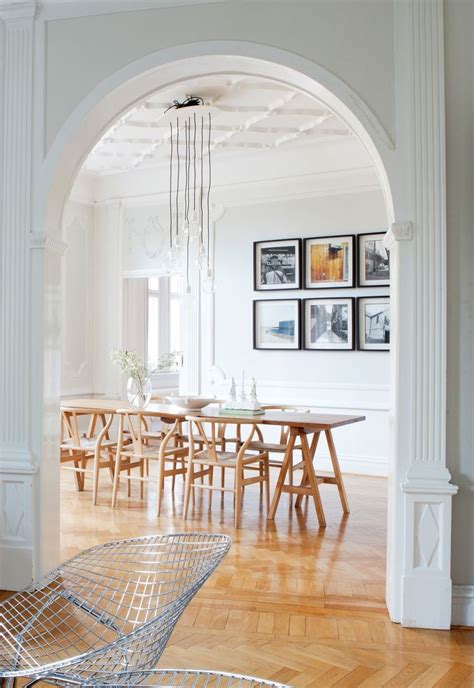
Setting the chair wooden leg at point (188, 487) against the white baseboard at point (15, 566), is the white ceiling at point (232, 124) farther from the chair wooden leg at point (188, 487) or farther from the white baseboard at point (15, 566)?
the white baseboard at point (15, 566)

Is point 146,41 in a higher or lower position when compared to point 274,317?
higher

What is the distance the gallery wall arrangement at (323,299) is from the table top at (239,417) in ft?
5.65

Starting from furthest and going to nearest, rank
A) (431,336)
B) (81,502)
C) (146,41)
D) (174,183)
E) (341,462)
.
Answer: (174,183) < (341,462) < (81,502) < (146,41) < (431,336)

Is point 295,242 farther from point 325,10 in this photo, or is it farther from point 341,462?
point 325,10

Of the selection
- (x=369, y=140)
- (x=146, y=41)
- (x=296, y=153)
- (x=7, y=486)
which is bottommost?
(x=7, y=486)

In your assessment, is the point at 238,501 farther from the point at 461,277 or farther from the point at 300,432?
the point at 461,277

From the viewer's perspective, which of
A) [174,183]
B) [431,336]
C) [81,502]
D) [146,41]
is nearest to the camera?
[431,336]

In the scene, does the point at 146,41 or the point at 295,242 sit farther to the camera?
the point at 295,242

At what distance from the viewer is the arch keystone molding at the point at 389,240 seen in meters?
3.29

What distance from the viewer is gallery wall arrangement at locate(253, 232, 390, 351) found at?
7078mm

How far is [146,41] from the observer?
3.67 meters

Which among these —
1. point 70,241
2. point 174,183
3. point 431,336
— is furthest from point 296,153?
point 431,336

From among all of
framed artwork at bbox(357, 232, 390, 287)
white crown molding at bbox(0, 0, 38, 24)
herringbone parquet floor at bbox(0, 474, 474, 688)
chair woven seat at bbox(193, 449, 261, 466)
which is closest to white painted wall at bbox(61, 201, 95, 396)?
herringbone parquet floor at bbox(0, 474, 474, 688)

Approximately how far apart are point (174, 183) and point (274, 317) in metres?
2.16
